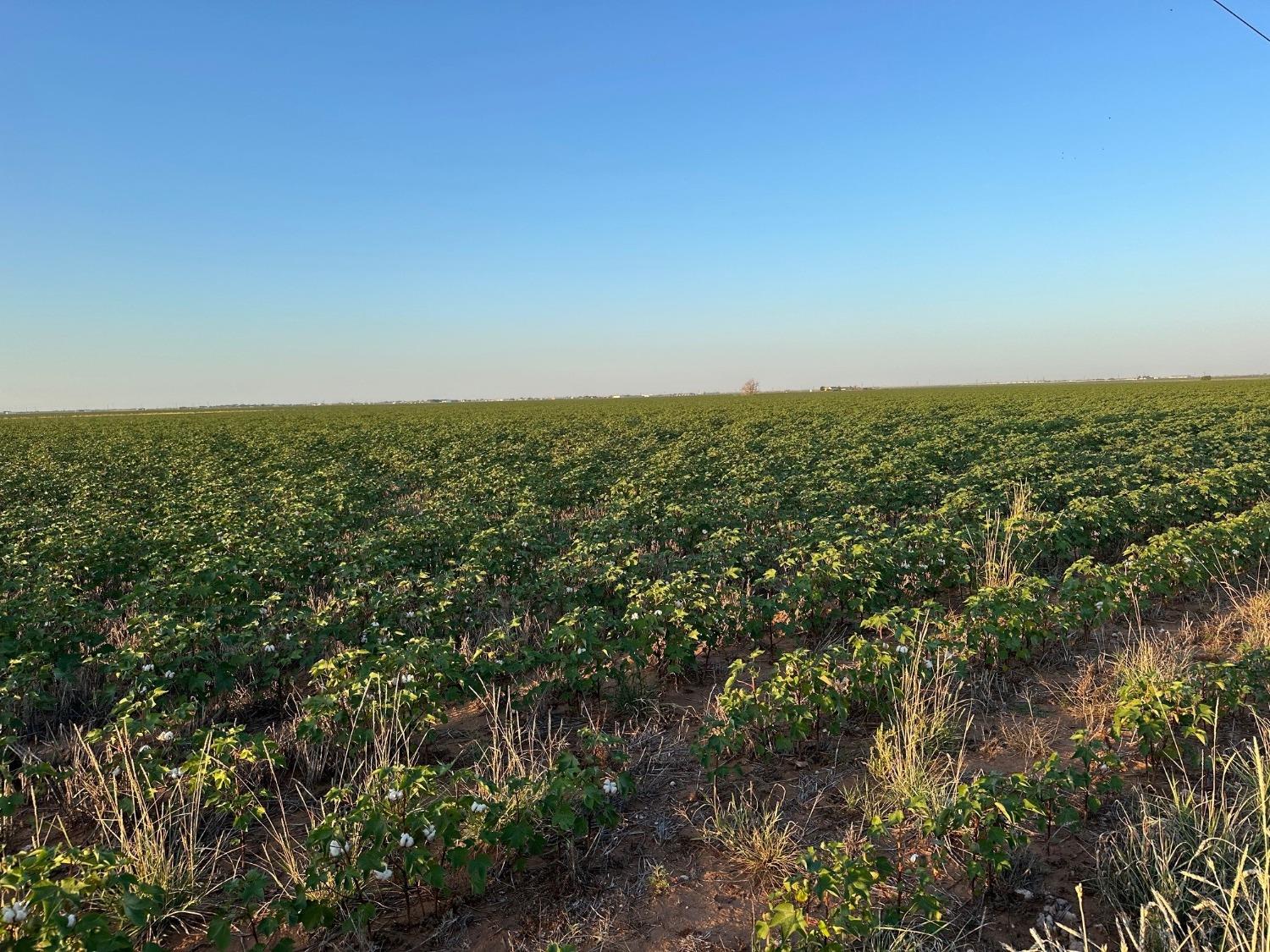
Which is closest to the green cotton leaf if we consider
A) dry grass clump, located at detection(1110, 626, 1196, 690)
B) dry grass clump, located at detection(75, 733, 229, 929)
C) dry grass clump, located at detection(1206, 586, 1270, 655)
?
dry grass clump, located at detection(75, 733, 229, 929)

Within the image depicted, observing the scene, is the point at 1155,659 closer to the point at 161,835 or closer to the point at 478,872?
the point at 478,872

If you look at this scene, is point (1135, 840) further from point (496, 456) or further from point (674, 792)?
point (496, 456)

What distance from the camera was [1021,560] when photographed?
8.59 metres

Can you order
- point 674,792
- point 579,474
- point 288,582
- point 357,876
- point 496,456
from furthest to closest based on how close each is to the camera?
point 496,456
point 579,474
point 288,582
point 674,792
point 357,876

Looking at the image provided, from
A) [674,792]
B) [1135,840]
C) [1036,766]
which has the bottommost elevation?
[674,792]

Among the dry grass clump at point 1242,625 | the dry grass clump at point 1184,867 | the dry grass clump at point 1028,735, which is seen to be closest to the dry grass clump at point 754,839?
the dry grass clump at point 1184,867

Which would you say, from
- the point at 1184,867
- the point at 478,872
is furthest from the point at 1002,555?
the point at 478,872

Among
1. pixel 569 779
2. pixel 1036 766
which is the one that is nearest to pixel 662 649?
pixel 569 779

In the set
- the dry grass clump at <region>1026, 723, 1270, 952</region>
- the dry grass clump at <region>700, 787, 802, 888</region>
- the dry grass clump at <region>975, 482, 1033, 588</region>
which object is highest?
the dry grass clump at <region>975, 482, 1033, 588</region>

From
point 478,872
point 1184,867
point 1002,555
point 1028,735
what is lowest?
point 1028,735

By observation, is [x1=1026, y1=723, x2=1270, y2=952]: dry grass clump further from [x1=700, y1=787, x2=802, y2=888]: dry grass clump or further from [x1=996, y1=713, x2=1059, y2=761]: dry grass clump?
[x1=700, y1=787, x2=802, y2=888]: dry grass clump

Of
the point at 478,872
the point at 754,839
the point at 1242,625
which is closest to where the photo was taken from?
the point at 478,872

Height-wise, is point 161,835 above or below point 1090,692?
above

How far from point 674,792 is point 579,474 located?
506 inches
